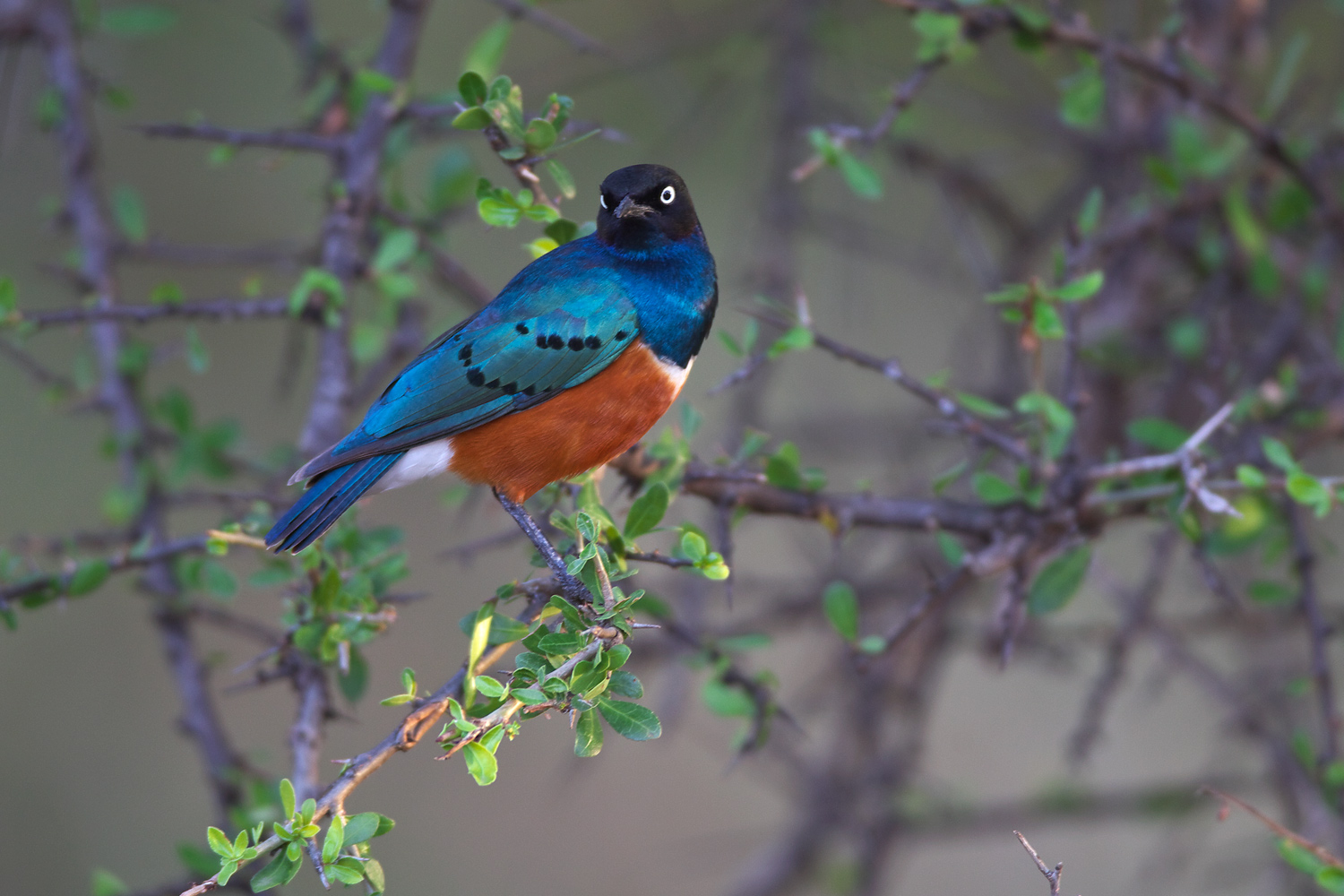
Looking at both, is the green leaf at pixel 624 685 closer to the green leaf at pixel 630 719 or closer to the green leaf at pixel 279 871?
the green leaf at pixel 630 719

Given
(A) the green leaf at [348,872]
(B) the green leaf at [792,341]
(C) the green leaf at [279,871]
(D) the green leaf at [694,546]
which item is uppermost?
(B) the green leaf at [792,341]

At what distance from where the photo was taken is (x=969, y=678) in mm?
5691

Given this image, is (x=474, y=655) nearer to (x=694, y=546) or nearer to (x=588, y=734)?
(x=588, y=734)

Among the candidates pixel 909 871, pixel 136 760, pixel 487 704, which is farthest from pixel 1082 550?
pixel 136 760

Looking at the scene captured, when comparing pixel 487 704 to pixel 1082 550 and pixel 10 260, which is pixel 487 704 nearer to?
pixel 1082 550

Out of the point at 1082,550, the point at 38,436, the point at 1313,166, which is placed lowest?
the point at 38,436

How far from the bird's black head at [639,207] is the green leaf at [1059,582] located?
4.14 ft

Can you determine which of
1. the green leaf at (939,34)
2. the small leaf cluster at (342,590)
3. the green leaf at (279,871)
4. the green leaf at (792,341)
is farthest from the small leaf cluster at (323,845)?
the green leaf at (939,34)

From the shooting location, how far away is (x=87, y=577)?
270cm

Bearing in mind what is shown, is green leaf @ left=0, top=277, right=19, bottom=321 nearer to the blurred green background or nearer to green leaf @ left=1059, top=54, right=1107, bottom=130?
the blurred green background

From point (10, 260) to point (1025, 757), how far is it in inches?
210

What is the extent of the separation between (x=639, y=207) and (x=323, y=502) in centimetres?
102

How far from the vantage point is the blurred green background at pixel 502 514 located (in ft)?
16.3

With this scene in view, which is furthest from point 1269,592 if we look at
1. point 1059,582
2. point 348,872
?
point 348,872
